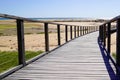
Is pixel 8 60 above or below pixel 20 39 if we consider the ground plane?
below

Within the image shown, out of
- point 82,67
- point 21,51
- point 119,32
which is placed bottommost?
point 82,67

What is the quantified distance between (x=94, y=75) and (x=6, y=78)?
151 centimetres

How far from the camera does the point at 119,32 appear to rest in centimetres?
505

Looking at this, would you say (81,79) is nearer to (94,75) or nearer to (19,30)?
(94,75)

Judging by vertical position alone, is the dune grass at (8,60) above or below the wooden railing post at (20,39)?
below

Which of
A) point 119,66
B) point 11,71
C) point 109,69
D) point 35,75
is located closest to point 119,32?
point 119,66

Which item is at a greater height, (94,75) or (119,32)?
(119,32)

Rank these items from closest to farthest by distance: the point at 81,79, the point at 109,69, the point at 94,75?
the point at 81,79
the point at 94,75
the point at 109,69

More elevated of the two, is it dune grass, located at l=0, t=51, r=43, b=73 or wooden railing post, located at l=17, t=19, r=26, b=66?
wooden railing post, located at l=17, t=19, r=26, b=66

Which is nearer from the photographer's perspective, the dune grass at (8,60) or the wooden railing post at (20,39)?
the wooden railing post at (20,39)

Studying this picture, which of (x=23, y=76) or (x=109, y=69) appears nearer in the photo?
(x=23, y=76)

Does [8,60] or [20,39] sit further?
[8,60]

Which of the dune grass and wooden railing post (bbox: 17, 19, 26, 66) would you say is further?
the dune grass

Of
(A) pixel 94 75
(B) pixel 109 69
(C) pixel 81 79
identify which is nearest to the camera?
(C) pixel 81 79
